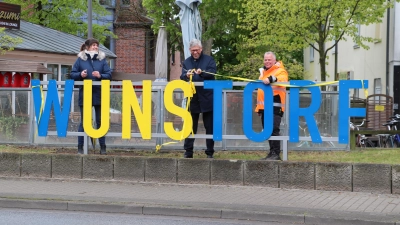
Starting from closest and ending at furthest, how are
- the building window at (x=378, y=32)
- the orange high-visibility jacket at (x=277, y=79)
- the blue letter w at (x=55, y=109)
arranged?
the orange high-visibility jacket at (x=277, y=79), the blue letter w at (x=55, y=109), the building window at (x=378, y=32)

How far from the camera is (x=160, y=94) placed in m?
13.3

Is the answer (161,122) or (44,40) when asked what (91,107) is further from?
(44,40)

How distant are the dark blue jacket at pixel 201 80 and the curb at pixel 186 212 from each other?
2948 millimetres

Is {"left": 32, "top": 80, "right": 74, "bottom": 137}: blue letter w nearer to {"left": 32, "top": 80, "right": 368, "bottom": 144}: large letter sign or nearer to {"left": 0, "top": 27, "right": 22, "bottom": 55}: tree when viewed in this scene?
{"left": 32, "top": 80, "right": 368, "bottom": 144}: large letter sign

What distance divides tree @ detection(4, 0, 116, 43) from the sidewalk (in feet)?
98.2

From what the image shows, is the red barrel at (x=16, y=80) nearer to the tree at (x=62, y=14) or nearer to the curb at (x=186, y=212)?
the tree at (x=62, y=14)

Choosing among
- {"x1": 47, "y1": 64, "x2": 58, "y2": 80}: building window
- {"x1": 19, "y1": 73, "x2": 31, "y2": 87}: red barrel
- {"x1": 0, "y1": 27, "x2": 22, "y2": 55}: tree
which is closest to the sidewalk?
{"x1": 0, "y1": 27, "x2": 22, "y2": 55}: tree

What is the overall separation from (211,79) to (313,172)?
2558mm

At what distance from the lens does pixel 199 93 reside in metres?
12.2

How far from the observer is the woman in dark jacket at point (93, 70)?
12.7 meters

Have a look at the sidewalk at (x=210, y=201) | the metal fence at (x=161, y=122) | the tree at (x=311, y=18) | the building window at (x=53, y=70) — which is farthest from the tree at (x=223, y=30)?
the sidewalk at (x=210, y=201)

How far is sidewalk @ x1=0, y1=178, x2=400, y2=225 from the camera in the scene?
9059 mm

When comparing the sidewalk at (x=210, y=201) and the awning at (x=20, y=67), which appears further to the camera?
the awning at (x=20, y=67)

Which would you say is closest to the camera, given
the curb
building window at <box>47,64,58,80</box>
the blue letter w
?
the curb
